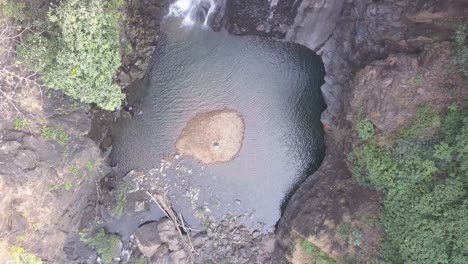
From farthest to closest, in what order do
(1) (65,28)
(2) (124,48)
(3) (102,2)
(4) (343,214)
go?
(2) (124,48) < (4) (343,214) < (3) (102,2) < (1) (65,28)

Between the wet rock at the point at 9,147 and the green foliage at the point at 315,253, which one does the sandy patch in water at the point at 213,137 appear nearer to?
the green foliage at the point at 315,253

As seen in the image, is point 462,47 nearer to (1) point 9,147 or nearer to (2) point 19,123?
(2) point 19,123

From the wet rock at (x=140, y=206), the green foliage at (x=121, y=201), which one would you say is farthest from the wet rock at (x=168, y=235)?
the green foliage at (x=121, y=201)

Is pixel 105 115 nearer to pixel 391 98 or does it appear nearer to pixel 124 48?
pixel 124 48

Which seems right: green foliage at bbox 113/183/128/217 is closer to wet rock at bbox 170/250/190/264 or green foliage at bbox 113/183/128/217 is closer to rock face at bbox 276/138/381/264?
wet rock at bbox 170/250/190/264

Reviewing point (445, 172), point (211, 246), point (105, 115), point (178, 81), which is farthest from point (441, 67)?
point (105, 115)

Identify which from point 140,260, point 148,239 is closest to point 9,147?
point 148,239

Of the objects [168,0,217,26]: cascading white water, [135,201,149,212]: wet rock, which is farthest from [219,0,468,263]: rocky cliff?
[135,201,149,212]: wet rock
